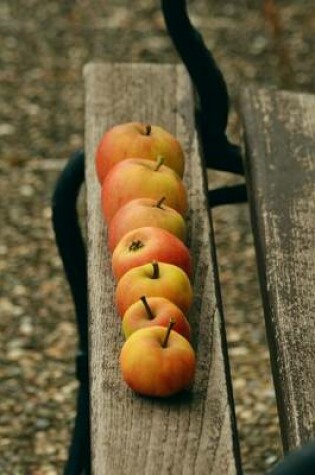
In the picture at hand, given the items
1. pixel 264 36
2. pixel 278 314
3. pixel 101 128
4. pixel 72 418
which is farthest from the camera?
pixel 264 36

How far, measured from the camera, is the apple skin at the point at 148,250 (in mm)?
2064

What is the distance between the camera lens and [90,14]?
5.38 m

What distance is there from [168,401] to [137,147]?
644 millimetres

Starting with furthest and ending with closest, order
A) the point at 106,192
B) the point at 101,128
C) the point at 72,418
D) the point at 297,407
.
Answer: the point at 72,418, the point at 101,128, the point at 106,192, the point at 297,407

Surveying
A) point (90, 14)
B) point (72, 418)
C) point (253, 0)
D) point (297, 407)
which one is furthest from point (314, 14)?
point (297, 407)

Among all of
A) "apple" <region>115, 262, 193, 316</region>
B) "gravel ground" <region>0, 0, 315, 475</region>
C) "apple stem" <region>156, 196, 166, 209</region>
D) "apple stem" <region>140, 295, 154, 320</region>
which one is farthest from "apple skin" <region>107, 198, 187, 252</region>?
"gravel ground" <region>0, 0, 315, 475</region>

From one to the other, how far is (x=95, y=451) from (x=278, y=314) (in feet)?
1.61

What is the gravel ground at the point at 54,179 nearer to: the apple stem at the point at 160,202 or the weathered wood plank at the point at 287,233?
the weathered wood plank at the point at 287,233

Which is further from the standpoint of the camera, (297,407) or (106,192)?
(106,192)

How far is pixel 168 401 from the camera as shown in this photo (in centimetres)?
185

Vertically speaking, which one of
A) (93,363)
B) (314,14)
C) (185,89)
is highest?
(93,363)

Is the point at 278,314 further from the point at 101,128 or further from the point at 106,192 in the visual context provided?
the point at 101,128

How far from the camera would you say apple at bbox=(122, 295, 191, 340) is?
1903 millimetres

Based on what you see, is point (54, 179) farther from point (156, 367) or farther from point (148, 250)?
point (156, 367)
